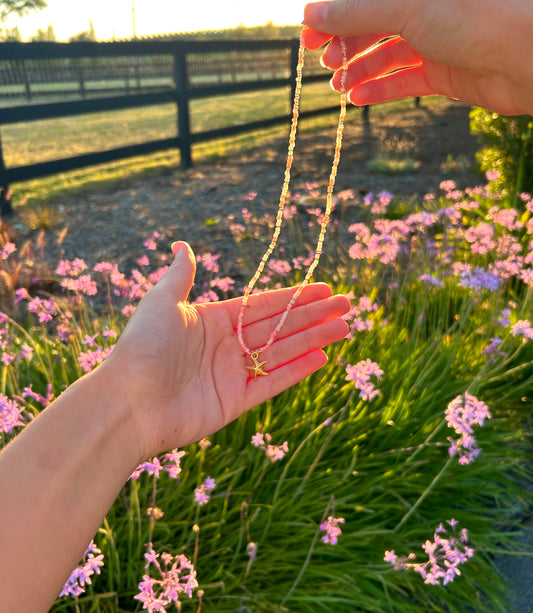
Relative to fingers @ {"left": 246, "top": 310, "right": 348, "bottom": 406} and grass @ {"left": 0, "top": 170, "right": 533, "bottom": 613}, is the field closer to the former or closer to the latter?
grass @ {"left": 0, "top": 170, "right": 533, "bottom": 613}

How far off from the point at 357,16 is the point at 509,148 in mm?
3467

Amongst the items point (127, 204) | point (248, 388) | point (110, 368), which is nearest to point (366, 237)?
point (248, 388)

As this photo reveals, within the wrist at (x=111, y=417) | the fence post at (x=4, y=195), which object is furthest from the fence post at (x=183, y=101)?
the wrist at (x=111, y=417)

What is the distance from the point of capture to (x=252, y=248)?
5.31 m

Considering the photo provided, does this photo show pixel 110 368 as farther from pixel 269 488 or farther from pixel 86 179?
pixel 86 179

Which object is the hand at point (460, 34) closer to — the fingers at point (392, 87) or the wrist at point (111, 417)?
the fingers at point (392, 87)

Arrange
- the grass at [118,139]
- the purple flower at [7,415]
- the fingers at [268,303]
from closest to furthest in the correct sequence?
the purple flower at [7,415]
the fingers at [268,303]
the grass at [118,139]

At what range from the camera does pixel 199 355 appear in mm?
2195

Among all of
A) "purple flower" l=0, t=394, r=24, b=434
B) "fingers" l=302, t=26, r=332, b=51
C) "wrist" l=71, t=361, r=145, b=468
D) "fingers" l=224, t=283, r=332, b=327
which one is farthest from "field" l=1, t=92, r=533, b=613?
"fingers" l=302, t=26, r=332, b=51

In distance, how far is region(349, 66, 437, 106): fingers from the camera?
8.35 ft

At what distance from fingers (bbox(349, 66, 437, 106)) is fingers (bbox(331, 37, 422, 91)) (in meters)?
0.03

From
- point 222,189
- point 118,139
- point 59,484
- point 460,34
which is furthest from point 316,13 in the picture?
point 118,139

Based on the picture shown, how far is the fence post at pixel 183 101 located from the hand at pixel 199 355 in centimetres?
749

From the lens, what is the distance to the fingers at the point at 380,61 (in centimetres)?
245
